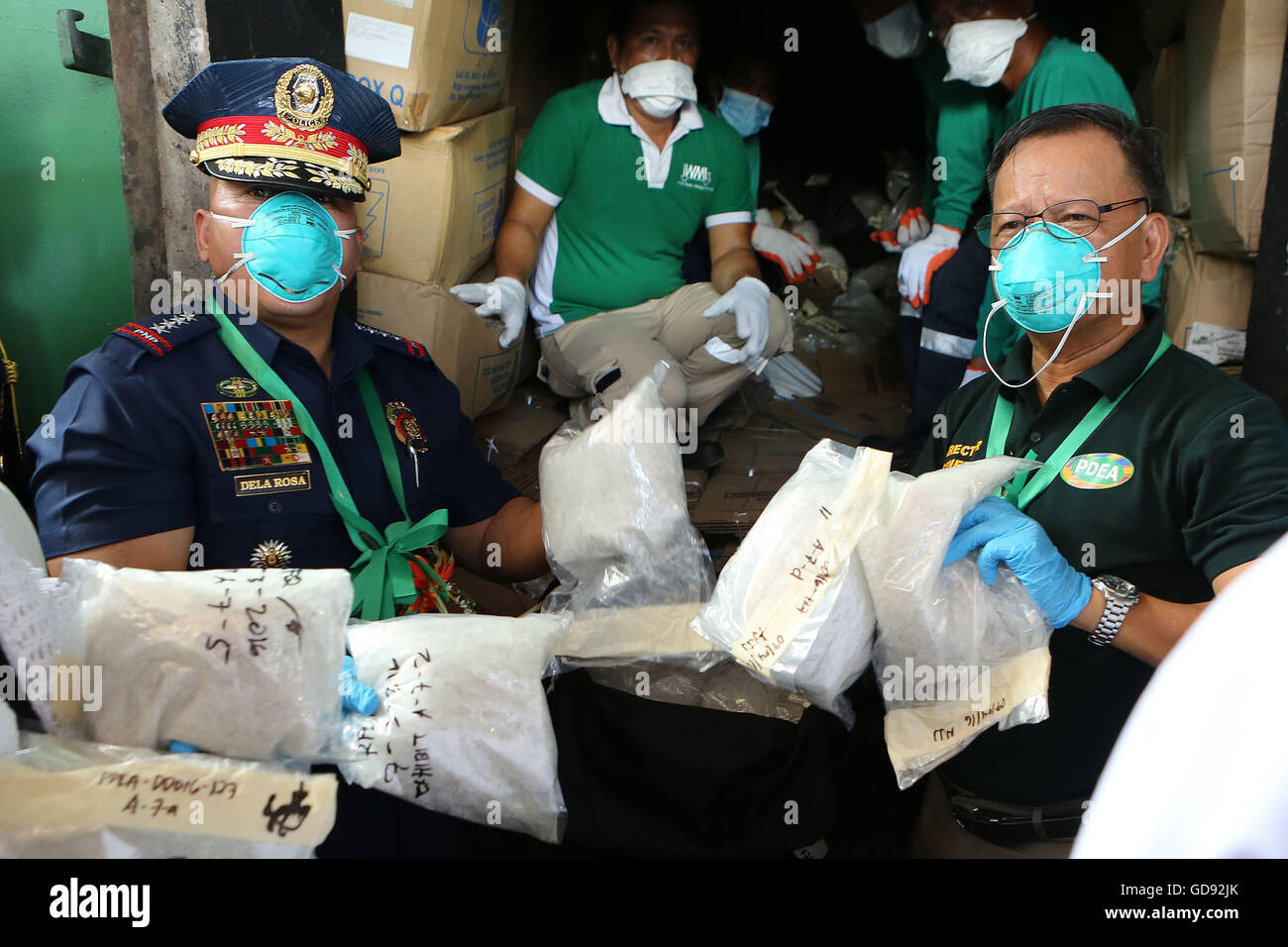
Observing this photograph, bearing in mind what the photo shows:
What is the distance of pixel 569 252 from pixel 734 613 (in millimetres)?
2156

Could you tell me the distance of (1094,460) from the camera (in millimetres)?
1357

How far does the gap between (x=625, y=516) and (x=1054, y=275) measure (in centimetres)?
75

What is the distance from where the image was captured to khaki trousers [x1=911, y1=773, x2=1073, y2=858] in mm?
1504

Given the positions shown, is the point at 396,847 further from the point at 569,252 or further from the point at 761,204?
the point at 761,204

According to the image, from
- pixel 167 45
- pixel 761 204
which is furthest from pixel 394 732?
pixel 761 204

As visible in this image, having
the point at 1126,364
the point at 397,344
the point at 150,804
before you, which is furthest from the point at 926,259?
the point at 150,804

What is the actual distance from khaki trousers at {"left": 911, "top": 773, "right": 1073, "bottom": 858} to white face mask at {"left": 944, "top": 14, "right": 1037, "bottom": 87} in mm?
2143

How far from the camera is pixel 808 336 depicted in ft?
12.9

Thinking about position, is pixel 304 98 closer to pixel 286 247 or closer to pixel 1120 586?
pixel 286 247

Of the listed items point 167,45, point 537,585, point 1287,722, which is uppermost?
point 167,45

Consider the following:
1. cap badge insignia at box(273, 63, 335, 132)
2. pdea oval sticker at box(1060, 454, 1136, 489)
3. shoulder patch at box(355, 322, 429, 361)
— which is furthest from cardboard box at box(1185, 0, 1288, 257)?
cap badge insignia at box(273, 63, 335, 132)

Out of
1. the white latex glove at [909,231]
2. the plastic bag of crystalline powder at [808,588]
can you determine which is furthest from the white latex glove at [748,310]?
the plastic bag of crystalline powder at [808,588]

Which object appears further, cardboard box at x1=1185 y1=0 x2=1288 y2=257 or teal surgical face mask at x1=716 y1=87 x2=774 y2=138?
teal surgical face mask at x1=716 y1=87 x2=774 y2=138

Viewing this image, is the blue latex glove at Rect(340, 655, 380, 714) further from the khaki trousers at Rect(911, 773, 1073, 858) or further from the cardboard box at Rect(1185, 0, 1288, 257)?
the cardboard box at Rect(1185, 0, 1288, 257)
